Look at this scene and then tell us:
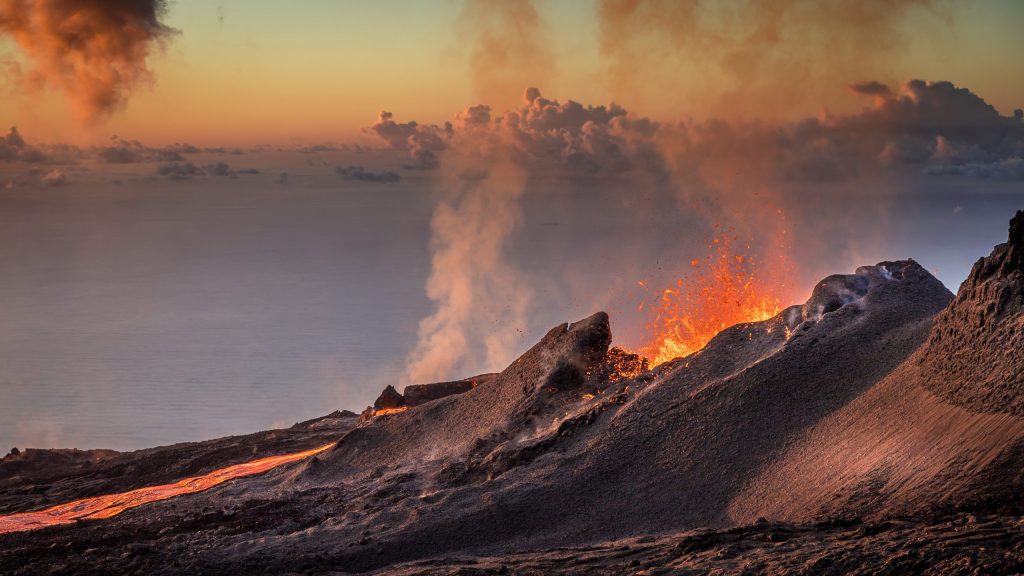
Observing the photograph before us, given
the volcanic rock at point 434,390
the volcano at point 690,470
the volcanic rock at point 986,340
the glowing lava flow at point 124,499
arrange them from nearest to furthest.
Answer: the volcano at point 690,470 → the volcanic rock at point 986,340 → the glowing lava flow at point 124,499 → the volcanic rock at point 434,390

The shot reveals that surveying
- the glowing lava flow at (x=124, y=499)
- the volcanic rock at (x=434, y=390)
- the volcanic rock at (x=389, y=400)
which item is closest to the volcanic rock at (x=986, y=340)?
the glowing lava flow at (x=124, y=499)

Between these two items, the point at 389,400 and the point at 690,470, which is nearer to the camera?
the point at 690,470

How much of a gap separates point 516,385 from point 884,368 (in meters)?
9.69

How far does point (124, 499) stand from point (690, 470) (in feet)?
59.5

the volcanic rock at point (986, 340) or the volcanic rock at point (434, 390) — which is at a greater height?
the volcanic rock at point (434, 390)

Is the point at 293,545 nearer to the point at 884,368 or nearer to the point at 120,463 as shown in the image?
the point at 884,368

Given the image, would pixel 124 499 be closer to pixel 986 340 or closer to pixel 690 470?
pixel 690 470

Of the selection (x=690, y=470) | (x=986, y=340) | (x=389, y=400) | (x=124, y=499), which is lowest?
(x=690, y=470)

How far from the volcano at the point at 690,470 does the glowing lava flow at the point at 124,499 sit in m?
1.90

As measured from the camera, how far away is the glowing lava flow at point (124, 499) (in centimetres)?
2628

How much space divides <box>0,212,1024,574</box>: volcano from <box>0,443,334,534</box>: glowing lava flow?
190cm

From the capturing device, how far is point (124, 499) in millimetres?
28016

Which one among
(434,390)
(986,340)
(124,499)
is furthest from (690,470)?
(434,390)

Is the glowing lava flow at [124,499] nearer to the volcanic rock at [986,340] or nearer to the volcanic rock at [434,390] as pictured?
the volcanic rock at [434,390]
